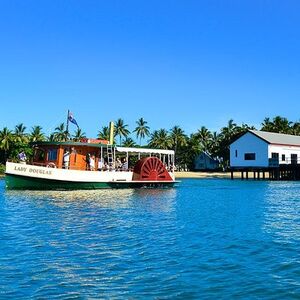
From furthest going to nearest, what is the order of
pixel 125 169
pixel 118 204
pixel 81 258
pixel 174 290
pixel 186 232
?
pixel 125 169, pixel 118 204, pixel 186 232, pixel 81 258, pixel 174 290

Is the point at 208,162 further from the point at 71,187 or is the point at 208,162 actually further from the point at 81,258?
the point at 81,258

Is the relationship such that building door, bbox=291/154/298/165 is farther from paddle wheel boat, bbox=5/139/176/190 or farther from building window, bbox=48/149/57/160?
building window, bbox=48/149/57/160

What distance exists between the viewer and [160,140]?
357 feet

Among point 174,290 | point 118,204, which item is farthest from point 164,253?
point 118,204

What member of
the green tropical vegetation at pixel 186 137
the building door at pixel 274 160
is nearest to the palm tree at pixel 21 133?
the green tropical vegetation at pixel 186 137

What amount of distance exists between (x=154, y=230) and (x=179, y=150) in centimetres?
9485

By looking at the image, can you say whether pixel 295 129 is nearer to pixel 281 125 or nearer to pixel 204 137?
pixel 281 125

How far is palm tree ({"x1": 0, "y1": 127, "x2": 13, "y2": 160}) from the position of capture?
288 feet

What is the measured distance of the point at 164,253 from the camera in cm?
1295

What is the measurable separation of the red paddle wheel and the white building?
29.3 meters

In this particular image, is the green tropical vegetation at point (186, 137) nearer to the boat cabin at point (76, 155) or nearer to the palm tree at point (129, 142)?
the palm tree at point (129, 142)

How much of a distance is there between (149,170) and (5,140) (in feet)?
174

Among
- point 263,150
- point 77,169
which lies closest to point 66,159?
point 77,169

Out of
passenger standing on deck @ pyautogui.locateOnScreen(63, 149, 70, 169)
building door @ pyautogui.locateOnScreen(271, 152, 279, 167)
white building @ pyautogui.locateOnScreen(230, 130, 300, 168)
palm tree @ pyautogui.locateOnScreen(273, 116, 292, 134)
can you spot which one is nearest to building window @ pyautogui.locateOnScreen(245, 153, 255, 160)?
white building @ pyautogui.locateOnScreen(230, 130, 300, 168)
